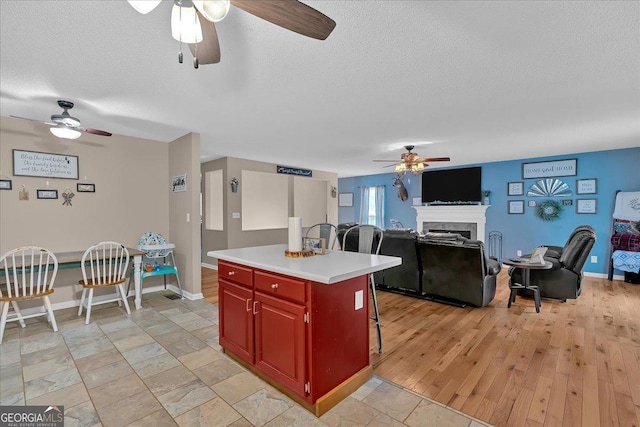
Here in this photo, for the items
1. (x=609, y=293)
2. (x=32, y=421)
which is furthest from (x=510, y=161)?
(x=32, y=421)

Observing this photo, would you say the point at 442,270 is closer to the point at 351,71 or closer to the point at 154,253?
the point at 351,71

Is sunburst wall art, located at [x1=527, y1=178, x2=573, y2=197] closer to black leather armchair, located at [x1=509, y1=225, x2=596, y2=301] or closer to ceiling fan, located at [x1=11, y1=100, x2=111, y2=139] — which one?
black leather armchair, located at [x1=509, y1=225, x2=596, y2=301]

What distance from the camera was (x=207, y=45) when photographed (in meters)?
1.48

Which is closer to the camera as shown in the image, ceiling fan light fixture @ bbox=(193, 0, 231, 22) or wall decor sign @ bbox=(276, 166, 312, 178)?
ceiling fan light fixture @ bbox=(193, 0, 231, 22)

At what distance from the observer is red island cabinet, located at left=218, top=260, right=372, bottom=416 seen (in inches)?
70.7

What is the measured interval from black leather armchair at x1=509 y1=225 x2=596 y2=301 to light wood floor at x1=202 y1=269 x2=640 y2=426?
0.16 metres

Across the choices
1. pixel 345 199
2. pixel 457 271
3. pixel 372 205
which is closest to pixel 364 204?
pixel 372 205

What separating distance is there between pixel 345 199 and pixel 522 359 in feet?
24.2

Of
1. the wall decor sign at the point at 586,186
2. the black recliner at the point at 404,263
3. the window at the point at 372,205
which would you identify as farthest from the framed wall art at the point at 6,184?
the wall decor sign at the point at 586,186

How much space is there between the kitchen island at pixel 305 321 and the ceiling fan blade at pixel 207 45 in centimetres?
127

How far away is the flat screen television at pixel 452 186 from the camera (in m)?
6.86

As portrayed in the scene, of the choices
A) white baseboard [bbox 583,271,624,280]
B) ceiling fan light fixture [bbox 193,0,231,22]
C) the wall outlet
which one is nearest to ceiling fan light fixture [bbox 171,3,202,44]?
ceiling fan light fixture [bbox 193,0,231,22]

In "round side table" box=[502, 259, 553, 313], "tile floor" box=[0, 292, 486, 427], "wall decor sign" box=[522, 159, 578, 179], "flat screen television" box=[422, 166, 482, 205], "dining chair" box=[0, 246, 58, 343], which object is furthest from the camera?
"flat screen television" box=[422, 166, 482, 205]

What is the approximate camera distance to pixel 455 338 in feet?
9.43
